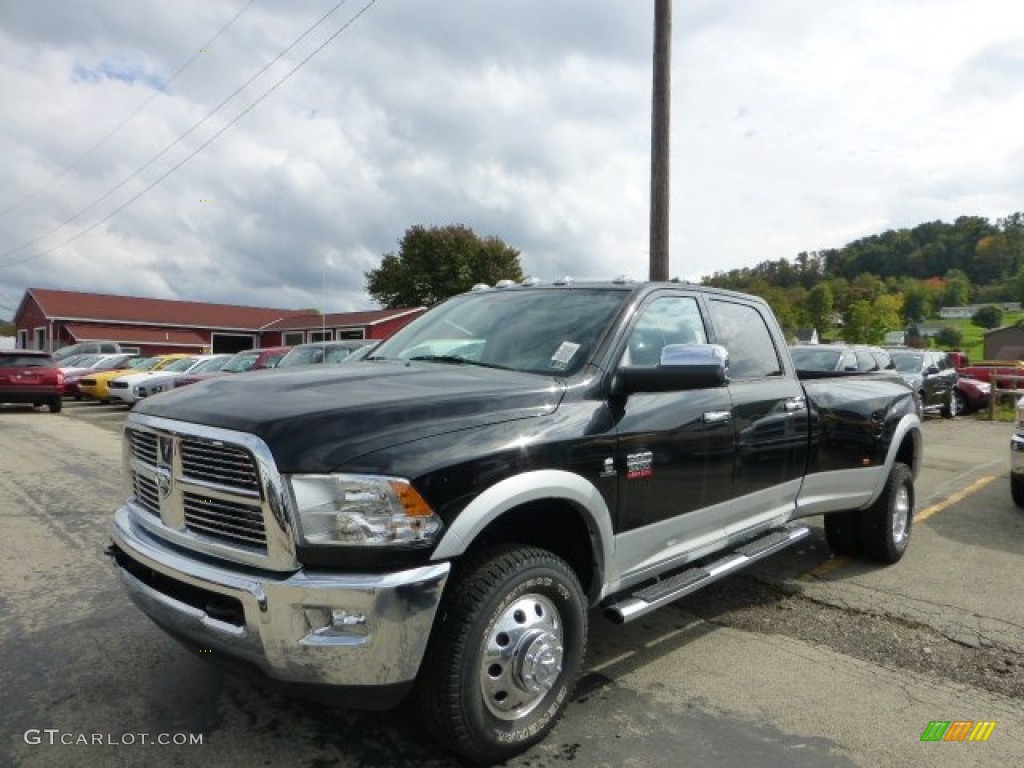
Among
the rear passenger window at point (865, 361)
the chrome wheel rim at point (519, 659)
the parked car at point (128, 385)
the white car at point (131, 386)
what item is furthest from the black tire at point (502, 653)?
the parked car at point (128, 385)

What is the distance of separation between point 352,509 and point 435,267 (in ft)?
190

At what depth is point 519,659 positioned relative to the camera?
2625 mm

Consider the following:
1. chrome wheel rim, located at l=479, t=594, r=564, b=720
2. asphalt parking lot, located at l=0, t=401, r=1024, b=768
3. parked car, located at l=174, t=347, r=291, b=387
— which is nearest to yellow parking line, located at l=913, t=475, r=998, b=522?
asphalt parking lot, located at l=0, t=401, r=1024, b=768

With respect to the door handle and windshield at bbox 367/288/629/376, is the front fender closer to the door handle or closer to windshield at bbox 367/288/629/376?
windshield at bbox 367/288/629/376

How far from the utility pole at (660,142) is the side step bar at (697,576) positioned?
21.7 feet

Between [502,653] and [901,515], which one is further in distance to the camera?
[901,515]

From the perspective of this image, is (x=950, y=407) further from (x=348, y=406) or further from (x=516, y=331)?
(x=348, y=406)

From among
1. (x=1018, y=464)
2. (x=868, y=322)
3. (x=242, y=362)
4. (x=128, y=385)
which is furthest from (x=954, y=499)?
(x=868, y=322)

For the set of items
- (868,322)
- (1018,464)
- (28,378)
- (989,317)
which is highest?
(989,317)

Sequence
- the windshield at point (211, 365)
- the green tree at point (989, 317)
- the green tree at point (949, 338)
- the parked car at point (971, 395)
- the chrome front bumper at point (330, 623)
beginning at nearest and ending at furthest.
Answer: the chrome front bumper at point (330, 623) < the parked car at point (971, 395) < the windshield at point (211, 365) < the green tree at point (949, 338) < the green tree at point (989, 317)

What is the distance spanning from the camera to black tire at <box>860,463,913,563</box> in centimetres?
511

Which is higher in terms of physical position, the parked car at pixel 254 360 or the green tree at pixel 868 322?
the green tree at pixel 868 322

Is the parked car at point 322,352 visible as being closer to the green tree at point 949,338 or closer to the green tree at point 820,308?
the green tree at point 820,308

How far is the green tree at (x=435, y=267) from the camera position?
58531 mm
